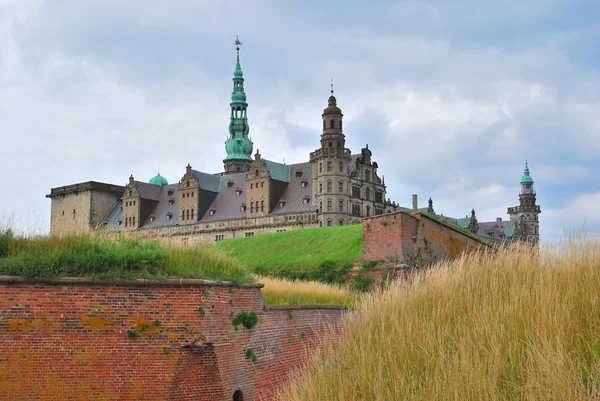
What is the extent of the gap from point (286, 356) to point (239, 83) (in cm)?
7878

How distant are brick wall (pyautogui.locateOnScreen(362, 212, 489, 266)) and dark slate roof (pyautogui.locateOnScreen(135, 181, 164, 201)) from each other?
180ft

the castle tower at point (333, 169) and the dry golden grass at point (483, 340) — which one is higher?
the castle tower at point (333, 169)

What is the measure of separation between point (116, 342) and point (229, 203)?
59.1m

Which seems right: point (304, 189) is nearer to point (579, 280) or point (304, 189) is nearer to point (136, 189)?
point (136, 189)

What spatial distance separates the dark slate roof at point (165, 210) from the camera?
72.4 meters

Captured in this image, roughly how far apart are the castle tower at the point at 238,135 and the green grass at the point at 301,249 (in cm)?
5663

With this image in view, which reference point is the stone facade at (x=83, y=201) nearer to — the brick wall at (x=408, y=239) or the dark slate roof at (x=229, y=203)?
the dark slate roof at (x=229, y=203)

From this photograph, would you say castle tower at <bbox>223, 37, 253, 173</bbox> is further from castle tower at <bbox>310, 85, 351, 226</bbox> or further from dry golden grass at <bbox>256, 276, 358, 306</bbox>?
dry golden grass at <bbox>256, 276, 358, 306</bbox>

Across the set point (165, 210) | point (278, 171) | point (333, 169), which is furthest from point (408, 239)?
point (165, 210)

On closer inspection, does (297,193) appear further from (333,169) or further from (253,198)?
(333,169)

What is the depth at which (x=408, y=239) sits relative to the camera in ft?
72.5

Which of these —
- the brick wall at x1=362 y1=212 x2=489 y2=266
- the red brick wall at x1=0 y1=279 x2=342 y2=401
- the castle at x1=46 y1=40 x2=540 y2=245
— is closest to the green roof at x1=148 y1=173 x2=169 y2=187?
the castle at x1=46 y1=40 x2=540 y2=245

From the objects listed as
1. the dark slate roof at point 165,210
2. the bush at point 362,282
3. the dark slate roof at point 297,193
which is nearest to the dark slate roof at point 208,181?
the dark slate roof at point 165,210

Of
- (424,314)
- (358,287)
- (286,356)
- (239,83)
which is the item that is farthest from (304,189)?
(424,314)
